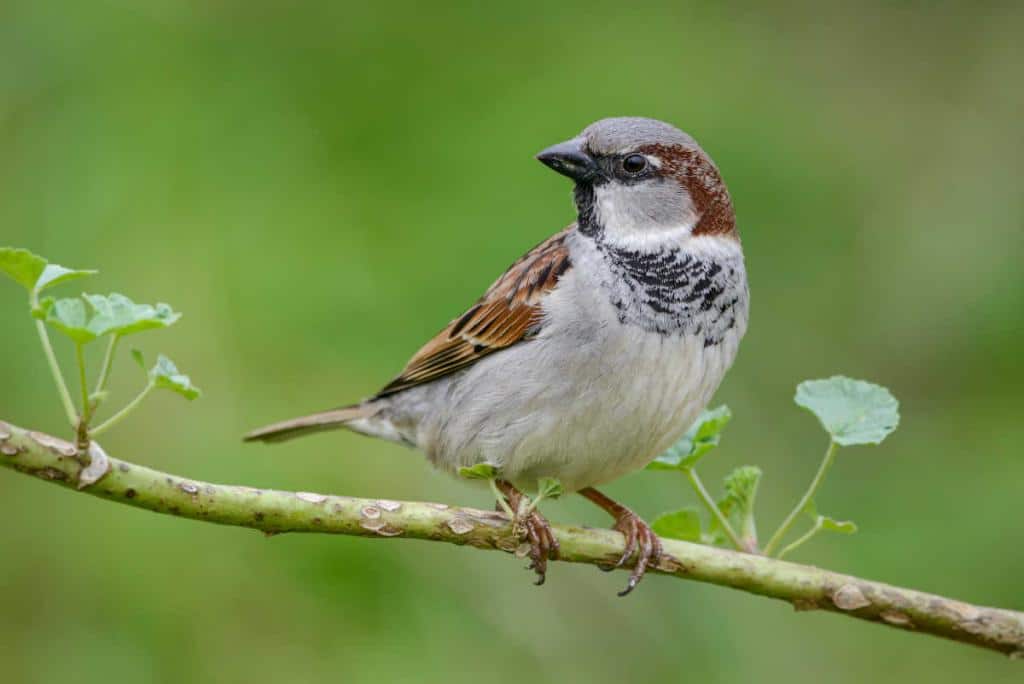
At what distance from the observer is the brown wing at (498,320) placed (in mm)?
3082

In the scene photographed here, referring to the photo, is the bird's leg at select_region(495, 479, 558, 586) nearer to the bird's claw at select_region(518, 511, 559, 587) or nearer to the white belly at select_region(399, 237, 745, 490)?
the bird's claw at select_region(518, 511, 559, 587)

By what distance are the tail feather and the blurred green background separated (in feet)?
0.54

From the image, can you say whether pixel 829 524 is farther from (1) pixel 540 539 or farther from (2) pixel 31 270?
(2) pixel 31 270

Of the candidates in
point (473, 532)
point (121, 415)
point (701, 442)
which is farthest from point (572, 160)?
point (121, 415)

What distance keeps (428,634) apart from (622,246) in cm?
105

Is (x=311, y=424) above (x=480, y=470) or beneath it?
beneath

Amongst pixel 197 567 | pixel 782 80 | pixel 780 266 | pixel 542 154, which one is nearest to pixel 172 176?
pixel 197 567

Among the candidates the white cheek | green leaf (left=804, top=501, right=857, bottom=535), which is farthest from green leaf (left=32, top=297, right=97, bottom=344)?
the white cheek

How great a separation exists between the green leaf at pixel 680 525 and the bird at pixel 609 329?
0.19 meters

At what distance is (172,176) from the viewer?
395 cm

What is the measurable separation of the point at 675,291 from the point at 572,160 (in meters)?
0.37

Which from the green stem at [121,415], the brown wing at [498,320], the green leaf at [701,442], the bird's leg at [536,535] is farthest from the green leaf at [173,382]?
the brown wing at [498,320]

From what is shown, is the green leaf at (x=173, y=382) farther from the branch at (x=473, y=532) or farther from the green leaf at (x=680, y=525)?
the green leaf at (x=680, y=525)

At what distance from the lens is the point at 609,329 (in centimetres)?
287
